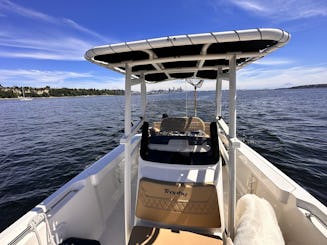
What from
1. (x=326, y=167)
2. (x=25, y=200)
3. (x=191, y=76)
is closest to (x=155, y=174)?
(x=191, y=76)

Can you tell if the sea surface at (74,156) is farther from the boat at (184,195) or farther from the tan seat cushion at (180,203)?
the tan seat cushion at (180,203)

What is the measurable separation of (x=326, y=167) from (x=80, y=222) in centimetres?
659

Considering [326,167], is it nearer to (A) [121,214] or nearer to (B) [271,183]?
(B) [271,183]

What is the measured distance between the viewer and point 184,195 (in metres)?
1.69

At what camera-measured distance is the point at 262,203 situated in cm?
162

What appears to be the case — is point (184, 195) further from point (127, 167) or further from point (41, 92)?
point (41, 92)

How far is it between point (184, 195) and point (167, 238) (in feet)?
1.25

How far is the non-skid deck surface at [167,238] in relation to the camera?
1.49m

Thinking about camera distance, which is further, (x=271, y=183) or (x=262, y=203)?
(x=271, y=183)

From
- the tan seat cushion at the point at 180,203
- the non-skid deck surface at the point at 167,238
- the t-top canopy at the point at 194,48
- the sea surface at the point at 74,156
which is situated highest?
the t-top canopy at the point at 194,48

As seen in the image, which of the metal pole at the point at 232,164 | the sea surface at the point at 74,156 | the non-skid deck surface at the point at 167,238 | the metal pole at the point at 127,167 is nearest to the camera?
the non-skid deck surface at the point at 167,238

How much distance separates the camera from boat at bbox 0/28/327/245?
131 cm

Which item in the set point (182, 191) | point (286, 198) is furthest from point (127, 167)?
point (286, 198)

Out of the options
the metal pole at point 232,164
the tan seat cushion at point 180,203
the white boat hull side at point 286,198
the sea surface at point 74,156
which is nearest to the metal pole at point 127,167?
the tan seat cushion at point 180,203
